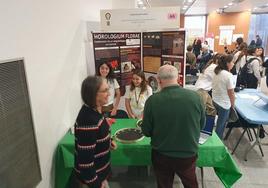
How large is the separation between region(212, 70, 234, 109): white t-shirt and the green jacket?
1593 mm

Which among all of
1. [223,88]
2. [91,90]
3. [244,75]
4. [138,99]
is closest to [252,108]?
[223,88]

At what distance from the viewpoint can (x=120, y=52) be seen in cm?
339

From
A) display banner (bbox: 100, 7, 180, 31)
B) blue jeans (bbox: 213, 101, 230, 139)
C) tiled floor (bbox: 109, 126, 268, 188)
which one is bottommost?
tiled floor (bbox: 109, 126, 268, 188)

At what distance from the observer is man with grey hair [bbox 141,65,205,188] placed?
1.62 meters

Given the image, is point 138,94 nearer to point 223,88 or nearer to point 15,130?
point 223,88

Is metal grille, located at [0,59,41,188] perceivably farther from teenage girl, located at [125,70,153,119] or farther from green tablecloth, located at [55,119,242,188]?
teenage girl, located at [125,70,153,119]

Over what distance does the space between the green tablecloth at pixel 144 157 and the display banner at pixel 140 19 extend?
182 cm

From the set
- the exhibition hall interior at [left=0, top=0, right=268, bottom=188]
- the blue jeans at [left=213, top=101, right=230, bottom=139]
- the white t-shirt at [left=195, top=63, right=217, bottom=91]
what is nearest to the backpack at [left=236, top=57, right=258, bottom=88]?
the exhibition hall interior at [left=0, top=0, right=268, bottom=188]

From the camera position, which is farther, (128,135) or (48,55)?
(128,135)

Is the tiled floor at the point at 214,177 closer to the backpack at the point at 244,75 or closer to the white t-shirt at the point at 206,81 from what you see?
the white t-shirt at the point at 206,81

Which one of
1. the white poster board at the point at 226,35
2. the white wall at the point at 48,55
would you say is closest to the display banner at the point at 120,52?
the white wall at the point at 48,55

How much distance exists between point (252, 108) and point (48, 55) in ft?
8.85

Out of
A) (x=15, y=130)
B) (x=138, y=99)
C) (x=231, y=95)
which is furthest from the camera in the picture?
(x=231, y=95)

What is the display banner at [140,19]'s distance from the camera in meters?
3.28
